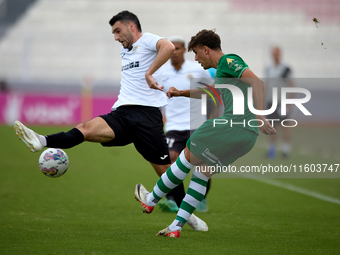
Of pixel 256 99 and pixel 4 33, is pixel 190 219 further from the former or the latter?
pixel 4 33

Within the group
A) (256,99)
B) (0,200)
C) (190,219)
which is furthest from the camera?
(0,200)

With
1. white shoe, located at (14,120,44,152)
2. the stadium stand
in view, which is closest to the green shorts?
white shoe, located at (14,120,44,152)

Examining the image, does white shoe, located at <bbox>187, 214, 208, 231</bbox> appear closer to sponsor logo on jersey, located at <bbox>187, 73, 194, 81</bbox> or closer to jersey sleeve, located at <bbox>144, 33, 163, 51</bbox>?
jersey sleeve, located at <bbox>144, 33, 163, 51</bbox>

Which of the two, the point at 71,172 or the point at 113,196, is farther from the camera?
the point at 71,172

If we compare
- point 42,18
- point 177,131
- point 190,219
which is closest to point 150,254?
point 190,219

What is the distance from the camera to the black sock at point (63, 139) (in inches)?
169

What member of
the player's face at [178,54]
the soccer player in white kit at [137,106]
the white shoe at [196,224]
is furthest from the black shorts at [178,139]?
the white shoe at [196,224]

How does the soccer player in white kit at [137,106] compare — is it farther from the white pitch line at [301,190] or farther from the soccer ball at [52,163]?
the white pitch line at [301,190]

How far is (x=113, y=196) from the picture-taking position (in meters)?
7.05

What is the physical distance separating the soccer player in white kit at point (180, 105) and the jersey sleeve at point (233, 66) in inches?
98.3

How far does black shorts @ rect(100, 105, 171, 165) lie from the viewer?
477 cm

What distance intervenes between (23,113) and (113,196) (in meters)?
13.2

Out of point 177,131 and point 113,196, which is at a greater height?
point 177,131

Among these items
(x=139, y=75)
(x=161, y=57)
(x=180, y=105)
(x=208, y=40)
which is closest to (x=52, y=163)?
(x=139, y=75)
